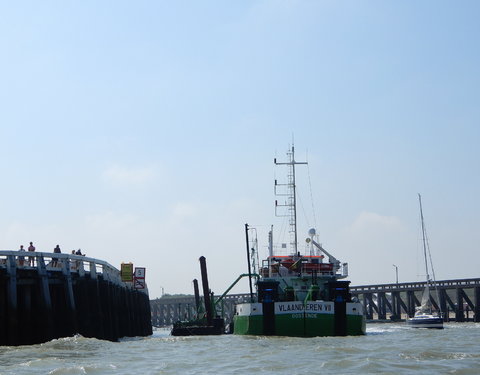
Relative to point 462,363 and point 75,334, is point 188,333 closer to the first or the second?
point 75,334

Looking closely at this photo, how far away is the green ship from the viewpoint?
4475cm

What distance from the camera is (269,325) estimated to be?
45.2m

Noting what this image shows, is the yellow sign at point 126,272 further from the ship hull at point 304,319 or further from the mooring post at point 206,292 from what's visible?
the ship hull at point 304,319

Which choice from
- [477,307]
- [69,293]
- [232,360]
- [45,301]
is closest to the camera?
[232,360]

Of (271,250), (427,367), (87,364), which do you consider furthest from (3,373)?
(271,250)

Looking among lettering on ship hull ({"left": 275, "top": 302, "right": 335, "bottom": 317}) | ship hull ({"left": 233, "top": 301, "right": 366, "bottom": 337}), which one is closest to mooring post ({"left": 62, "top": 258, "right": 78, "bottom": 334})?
ship hull ({"left": 233, "top": 301, "right": 366, "bottom": 337})

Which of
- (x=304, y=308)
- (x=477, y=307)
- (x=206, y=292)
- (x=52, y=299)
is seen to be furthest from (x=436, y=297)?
(x=52, y=299)

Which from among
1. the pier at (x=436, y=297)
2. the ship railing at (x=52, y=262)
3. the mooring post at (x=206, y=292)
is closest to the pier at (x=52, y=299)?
the ship railing at (x=52, y=262)

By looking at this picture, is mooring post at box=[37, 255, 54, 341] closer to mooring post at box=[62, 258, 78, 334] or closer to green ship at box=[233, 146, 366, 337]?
mooring post at box=[62, 258, 78, 334]

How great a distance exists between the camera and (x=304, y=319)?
44625mm

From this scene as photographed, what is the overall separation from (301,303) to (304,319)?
35.6 inches

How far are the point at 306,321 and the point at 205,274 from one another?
18896 mm

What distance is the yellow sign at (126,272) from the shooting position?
55.7 m

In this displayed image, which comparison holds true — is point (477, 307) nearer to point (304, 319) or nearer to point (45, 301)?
point (304, 319)
